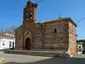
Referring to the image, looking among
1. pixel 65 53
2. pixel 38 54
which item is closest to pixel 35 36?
pixel 38 54

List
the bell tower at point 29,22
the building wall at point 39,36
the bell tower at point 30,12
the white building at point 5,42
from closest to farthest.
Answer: the building wall at point 39,36
the bell tower at point 29,22
the bell tower at point 30,12
the white building at point 5,42

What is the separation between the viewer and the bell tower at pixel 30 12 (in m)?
37.2

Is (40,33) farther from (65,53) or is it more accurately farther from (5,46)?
(5,46)

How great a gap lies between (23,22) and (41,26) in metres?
4.83

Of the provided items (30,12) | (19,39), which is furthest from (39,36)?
(30,12)

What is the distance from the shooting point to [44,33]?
35062 millimetres

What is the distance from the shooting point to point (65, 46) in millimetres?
32250

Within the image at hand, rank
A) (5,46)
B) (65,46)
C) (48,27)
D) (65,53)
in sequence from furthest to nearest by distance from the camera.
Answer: (5,46) → (48,27) → (65,46) → (65,53)

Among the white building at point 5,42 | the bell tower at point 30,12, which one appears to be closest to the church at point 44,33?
the bell tower at point 30,12

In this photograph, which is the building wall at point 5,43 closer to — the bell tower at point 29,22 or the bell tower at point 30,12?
the bell tower at point 29,22

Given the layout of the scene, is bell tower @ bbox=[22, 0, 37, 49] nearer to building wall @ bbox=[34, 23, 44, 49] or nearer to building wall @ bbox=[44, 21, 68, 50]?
building wall @ bbox=[34, 23, 44, 49]

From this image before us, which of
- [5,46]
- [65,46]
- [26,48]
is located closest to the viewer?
[65,46]

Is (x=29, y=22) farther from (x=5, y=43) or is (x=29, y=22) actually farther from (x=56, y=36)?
(x=5, y=43)

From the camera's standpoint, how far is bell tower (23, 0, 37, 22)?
122 ft
